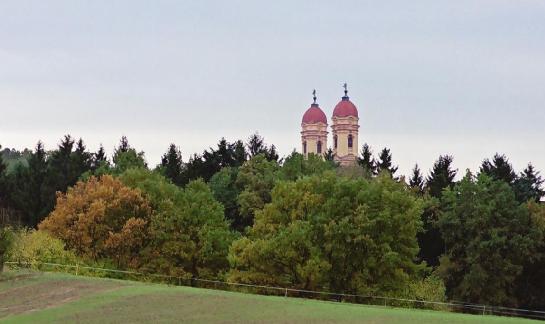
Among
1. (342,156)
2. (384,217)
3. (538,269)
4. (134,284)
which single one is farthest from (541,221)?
(342,156)

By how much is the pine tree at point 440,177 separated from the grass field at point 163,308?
49574mm

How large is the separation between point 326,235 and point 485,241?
48.6ft

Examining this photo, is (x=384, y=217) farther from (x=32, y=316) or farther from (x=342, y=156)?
(x=342, y=156)

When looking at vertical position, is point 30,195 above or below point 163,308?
above

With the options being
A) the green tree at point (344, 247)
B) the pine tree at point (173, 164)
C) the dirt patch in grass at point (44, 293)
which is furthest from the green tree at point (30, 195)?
the dirt patch in grass at point (44, 293)

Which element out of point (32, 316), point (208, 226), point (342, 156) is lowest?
point (32, 316)

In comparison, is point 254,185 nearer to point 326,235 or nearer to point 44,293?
point 326,235

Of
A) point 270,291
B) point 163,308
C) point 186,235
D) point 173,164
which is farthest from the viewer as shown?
point 173,164

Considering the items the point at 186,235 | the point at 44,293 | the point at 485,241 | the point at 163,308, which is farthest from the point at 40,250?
the point at 485,241

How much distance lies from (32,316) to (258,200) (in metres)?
45.2

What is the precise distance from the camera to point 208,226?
70.6 meters

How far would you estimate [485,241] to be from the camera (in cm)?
6731

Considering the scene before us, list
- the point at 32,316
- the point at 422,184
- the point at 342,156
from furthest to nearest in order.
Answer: the point at 342,156, the point at 422,184, the point at 32,316

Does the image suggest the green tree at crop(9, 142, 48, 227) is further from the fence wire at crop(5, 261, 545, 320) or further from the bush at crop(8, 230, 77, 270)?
the fence wire at crop(5, 261, 545, 320)
